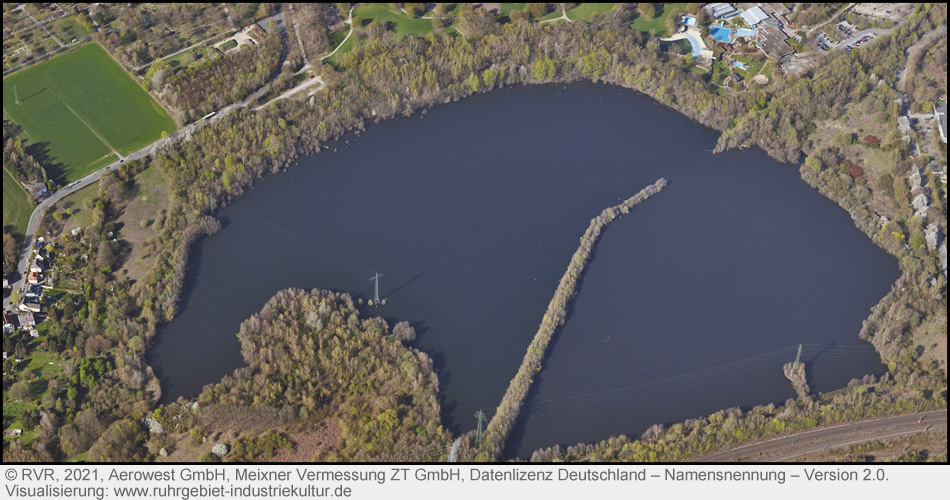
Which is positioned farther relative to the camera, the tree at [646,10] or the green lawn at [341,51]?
the tree at [646,10]

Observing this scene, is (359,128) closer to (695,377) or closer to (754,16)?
(695,377)

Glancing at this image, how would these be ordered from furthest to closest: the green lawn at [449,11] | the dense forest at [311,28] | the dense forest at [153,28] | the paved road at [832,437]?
the green lawn at [449,11]
the dense forest at [311,28]
the dense forest at [153,28]
the paved road at [832,437]

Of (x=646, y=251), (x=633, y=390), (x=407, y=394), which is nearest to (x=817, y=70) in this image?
(x=646, y=251)

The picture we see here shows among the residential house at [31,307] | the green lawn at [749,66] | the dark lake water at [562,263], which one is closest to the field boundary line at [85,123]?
the dark lake water at [562,263]

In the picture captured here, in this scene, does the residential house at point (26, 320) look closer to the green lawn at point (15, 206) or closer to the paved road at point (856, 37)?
the green lawn at point (15, 206)

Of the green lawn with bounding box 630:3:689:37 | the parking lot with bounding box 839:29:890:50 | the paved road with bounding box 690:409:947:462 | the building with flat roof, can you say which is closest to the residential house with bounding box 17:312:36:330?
the paved road with bounding box 690:409:947:462

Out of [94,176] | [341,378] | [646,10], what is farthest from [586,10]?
[341,378]

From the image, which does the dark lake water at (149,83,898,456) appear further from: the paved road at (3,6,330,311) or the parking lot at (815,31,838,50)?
the parking lot at (815,31,838,50)
